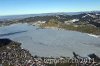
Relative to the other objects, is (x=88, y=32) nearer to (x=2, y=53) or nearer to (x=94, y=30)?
(x=94, y=30)

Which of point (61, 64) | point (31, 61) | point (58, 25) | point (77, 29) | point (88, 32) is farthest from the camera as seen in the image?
point (58, 25)

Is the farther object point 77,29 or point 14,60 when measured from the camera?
point 77,29

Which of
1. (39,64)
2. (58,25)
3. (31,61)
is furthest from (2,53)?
(58,25)

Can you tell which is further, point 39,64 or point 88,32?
point 88,32

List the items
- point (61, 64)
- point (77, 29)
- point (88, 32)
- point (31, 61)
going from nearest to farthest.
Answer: point (61, 64), point (31, 61), point (88, 32), point (77, 29)

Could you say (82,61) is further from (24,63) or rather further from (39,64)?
(24,63)

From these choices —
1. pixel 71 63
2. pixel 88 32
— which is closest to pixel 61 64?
pixel 71 63

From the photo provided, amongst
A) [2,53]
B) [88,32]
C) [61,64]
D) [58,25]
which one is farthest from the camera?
[58,25]

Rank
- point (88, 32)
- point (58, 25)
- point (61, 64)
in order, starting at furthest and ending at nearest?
point (58, 25) → point (88, 32) → point (61, 64)

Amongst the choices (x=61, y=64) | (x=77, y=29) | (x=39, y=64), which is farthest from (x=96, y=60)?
(x=77, y=29)
